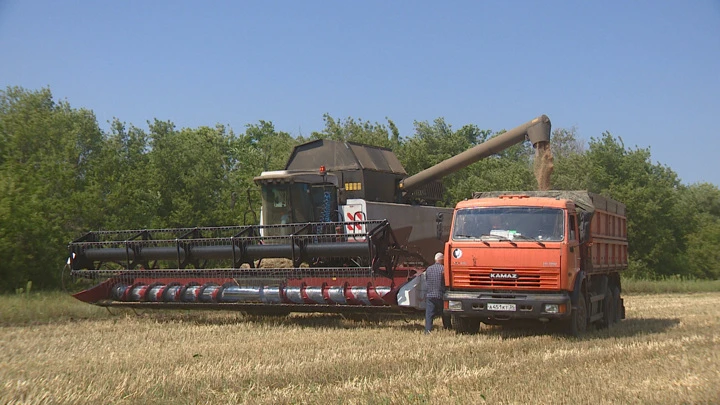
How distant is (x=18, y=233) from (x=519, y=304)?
40.9 feet

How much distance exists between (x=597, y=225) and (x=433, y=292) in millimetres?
3185

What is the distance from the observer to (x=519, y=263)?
10930 millimetres

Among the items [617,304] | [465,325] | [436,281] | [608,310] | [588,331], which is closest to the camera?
[465,325]

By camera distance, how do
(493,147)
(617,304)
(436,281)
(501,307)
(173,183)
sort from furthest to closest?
1. (173,183)
2. (493,147)
3. (617,304)
4. (436,281)
5. (501,307)

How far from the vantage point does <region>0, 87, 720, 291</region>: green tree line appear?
1866 centimetres

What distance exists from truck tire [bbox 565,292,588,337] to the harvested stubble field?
0.20m

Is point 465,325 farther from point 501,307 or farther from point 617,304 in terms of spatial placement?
point 617,304

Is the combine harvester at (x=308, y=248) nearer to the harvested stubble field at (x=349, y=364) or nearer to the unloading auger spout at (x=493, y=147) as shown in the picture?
the unloading auger spout at (x=493, y=147)

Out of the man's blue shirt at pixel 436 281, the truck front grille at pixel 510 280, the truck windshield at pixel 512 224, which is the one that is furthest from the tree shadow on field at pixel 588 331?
the truck windshield at pixel 512 224

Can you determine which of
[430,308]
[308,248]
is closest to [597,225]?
[430,308]

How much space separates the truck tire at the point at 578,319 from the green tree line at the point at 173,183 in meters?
7.08

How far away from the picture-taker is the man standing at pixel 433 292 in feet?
39.0

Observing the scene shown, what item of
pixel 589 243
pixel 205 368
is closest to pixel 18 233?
pixel 205 368

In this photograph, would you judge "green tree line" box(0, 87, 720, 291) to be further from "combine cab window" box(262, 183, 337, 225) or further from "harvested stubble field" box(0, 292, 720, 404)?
"harvested stubble field" box(0, 292, 720, 404)
